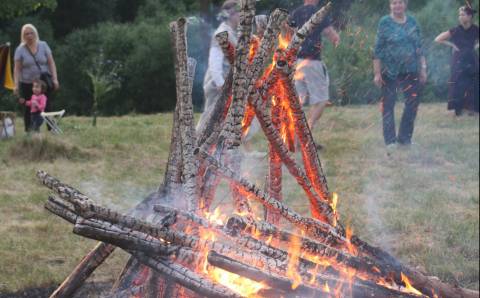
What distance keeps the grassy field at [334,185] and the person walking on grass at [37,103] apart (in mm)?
536

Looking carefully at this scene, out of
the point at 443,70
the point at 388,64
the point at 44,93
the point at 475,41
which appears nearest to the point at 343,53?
the point at 475,41

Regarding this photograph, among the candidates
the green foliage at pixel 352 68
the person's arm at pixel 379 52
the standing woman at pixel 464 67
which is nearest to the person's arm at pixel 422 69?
the person's arm at pixel 379 52

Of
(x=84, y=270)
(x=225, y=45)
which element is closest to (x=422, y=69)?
(x=225, y=45)

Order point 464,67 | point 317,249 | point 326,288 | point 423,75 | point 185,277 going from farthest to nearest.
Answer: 1. point 464,67
2. point 423,75
3. point 317,249
4. point 326,288
5. point 185,277

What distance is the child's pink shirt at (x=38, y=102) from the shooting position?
10.1 metres

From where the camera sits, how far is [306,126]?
367 centimetres

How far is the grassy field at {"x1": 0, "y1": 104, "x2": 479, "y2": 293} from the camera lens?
16.9 feet

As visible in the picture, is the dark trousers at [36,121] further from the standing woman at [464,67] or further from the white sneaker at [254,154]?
the standing woman at [464,67]

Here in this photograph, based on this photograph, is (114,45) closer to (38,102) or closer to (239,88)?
(38,102)

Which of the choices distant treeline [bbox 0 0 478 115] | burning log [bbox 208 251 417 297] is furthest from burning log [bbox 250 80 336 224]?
distant treeline [bbox 0 0 478 115]

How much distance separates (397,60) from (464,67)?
438 cm

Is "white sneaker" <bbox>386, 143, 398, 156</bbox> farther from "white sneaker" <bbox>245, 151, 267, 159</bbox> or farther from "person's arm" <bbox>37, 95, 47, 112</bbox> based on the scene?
"person's arm" <bbox>37, 95, 47, 112</bbox>

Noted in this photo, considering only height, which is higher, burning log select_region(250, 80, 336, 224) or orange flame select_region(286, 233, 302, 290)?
burning log select_region(250, 80, 336, 224)

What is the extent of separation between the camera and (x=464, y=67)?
12555mm
